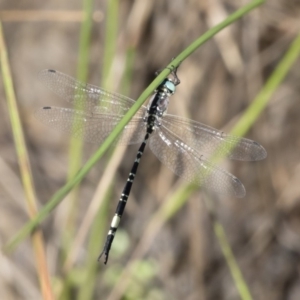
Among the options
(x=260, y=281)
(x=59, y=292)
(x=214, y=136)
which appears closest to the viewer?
(x=214, y=136)

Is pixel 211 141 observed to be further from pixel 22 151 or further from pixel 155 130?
pixel 22 151

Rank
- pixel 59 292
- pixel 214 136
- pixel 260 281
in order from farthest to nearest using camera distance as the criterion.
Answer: pixel 260 281, pixel 59 292, pixel 214 136

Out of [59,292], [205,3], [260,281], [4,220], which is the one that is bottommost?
[59,292]

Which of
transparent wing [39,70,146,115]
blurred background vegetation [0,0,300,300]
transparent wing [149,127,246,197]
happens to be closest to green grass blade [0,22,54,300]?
transparent wing [39,70,146,115]

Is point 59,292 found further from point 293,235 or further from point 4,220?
point 293,235

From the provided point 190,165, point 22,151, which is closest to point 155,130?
point 190,165

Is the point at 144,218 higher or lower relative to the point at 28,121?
lower

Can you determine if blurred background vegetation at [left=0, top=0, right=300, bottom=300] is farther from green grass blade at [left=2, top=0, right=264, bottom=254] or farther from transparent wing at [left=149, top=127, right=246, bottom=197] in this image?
green grass blade at [left=2, top=0, right=264, bottom=254]

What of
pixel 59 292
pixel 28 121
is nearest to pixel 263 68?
pixel 28 121
